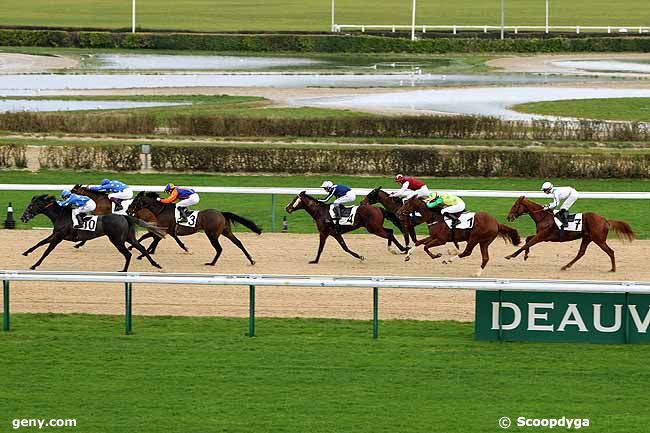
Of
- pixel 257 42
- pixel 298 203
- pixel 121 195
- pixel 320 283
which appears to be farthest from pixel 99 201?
pixel 257 42

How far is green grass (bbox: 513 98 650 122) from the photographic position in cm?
3064

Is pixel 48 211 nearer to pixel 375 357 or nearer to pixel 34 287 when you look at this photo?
pixel 34 287

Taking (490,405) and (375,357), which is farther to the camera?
(375,357)

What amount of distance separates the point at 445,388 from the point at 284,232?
8382 mm

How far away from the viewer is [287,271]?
1535 cm

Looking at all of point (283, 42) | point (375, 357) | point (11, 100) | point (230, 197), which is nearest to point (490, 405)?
point (375, 357)

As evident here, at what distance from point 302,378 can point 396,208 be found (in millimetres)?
6556

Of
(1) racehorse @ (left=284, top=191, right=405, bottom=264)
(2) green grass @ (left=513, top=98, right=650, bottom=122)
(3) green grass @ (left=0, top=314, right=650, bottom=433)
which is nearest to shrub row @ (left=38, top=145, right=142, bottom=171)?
(1) racehorse @ (left=284, top=191, right=405, bottom=264)

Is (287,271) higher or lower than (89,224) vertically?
lower

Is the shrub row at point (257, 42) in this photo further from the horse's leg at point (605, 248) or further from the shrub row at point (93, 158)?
the horse's leg at point (605, 248)

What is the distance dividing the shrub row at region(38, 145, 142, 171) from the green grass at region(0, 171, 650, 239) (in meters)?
0.32

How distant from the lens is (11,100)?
33281 mm

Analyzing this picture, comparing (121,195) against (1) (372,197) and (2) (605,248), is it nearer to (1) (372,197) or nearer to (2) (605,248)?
(1) (372,197)

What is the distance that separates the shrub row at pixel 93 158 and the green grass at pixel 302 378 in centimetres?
1001
